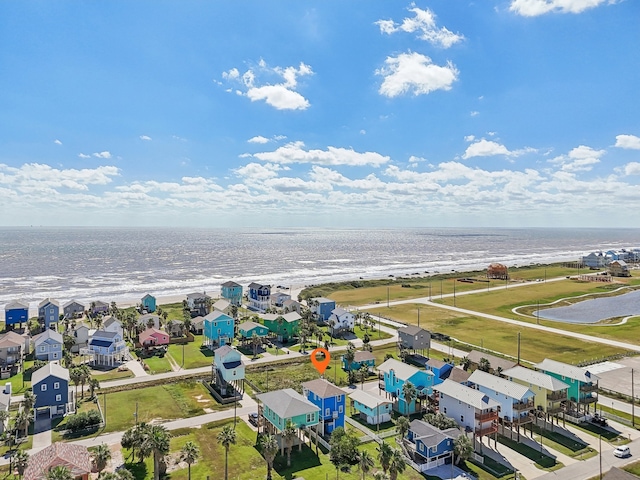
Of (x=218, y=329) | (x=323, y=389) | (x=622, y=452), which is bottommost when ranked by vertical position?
(x=622, y=452)

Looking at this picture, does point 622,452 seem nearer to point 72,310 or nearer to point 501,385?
point 501,385

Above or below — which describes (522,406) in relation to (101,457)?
above

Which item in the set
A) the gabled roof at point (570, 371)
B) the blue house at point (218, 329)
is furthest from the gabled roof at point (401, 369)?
the blue house at point (218, 329)

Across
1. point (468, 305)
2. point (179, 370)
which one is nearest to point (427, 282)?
point (468, 305)

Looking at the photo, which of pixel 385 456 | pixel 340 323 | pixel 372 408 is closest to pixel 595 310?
pixel 340 323

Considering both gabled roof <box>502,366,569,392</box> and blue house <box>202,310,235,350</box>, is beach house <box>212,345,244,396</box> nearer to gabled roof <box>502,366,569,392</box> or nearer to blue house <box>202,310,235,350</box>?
blue house <box>202,310,235,350</box>

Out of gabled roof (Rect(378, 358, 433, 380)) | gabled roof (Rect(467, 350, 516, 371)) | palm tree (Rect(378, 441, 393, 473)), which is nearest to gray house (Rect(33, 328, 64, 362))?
gabled roof (Rect(378, 358, 433, 380))
